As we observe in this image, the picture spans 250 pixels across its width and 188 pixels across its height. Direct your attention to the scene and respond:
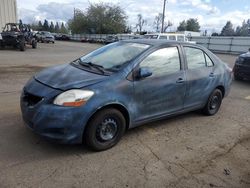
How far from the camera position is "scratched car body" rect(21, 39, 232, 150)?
11.2 feet

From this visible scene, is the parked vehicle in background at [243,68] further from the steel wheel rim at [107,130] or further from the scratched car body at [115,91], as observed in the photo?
the steel wheel rim at [107,130]

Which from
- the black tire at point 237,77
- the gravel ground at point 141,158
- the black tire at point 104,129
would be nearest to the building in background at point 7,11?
the black tire at point 237,77

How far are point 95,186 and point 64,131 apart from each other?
2.79 feet

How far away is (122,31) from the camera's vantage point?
59625mm

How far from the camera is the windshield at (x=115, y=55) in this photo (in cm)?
416

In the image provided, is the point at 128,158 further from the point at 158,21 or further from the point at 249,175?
the point at 158,21

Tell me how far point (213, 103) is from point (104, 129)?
2889 mm

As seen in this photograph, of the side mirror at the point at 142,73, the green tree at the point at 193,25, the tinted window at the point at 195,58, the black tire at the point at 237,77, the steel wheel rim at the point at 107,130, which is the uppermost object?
the green tree at the point at 193,25

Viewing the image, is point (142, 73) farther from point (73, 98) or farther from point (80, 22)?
point (80, 22)

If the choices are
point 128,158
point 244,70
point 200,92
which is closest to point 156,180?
point 128,158

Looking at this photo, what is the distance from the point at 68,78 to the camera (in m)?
3.74

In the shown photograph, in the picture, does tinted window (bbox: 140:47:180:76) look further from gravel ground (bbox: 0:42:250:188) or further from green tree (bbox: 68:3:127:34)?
green tree (bbox: 68:3:127:34)

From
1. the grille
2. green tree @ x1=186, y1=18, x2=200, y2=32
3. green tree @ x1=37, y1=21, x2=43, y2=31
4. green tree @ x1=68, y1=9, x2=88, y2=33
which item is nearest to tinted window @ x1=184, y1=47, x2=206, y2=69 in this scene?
the grille

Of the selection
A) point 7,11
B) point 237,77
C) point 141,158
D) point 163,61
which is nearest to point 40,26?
point 7,11
